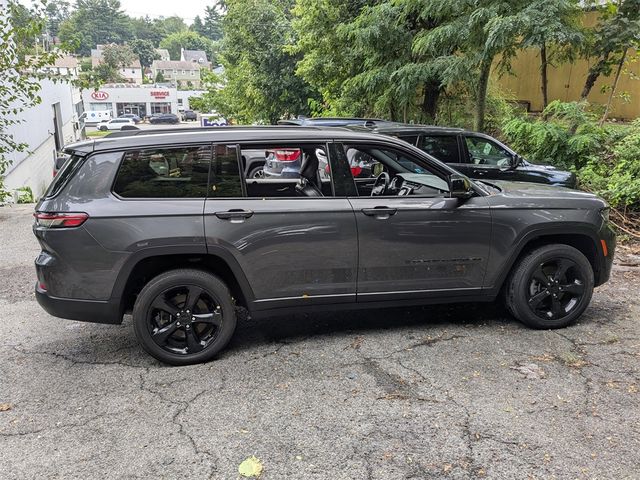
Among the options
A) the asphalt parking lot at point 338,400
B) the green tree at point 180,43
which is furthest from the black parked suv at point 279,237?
the green tree at point 180,43

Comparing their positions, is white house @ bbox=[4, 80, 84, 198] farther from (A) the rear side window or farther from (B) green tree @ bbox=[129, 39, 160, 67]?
(B) green tree @ bbox=[129, 39, 160, 67]

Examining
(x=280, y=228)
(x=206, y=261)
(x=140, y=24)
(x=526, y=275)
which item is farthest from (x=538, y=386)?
(x=140, y=24)

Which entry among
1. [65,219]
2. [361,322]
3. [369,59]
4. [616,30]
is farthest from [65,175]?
[616,30]

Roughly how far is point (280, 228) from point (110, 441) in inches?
72.6

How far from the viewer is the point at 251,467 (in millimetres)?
2889

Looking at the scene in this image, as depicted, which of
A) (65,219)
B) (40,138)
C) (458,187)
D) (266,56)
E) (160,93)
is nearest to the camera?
(65,219)

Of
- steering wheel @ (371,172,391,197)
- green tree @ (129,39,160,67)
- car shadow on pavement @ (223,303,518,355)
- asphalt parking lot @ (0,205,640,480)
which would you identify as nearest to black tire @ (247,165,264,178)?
steering wheel @ (371,172,391,197)

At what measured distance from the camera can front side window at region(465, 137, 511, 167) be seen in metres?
8.15

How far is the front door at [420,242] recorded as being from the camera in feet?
14.0

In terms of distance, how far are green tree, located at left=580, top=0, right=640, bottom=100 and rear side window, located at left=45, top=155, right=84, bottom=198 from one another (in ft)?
31.0

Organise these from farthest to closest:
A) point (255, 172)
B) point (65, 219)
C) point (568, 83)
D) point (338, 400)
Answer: point (568, 83)
point (255, 172)
point (65, 219)
point (338, 400)

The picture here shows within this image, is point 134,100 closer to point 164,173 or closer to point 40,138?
point 40,138

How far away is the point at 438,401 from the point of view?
353 centimetres

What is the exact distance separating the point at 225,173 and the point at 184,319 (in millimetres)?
1162
